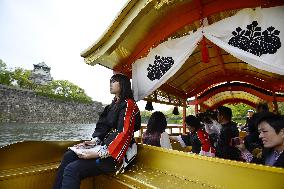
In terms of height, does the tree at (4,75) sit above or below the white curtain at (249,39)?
above

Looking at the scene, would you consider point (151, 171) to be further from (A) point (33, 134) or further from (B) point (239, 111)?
(A) point (33, 134)

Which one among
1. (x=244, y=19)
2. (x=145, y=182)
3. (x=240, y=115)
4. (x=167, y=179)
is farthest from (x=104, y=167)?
(x=240, y=115)

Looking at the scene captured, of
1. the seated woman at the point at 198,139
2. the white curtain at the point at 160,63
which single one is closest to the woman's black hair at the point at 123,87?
the white curtain at the point at 160,63

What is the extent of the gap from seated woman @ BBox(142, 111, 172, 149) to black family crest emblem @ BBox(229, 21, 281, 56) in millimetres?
1965

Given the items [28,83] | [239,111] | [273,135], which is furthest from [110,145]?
[28,83]

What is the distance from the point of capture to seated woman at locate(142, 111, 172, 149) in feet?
14.3

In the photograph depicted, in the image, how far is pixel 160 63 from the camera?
396 cm

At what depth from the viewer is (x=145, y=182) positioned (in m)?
2.89

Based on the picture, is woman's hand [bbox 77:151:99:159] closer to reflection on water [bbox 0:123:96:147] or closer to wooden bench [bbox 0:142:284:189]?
wooden bench [bbox 0:142:284:189]

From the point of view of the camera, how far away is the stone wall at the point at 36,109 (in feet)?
152

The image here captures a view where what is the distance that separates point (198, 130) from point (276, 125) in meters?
1.99

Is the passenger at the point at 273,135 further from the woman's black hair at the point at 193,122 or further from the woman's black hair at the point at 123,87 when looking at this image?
the woman's black hair at the point at 193,122

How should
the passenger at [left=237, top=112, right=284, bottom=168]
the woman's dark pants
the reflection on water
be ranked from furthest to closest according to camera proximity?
the reflection on water, the woman's dark pants, the passenger at [left=237, top=112, right=284, bottom=168]

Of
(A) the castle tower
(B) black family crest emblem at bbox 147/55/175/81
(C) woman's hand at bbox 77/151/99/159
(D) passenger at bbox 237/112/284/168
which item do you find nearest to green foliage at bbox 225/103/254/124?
(B) black family crest emblem at bbox 147/55/175/81
